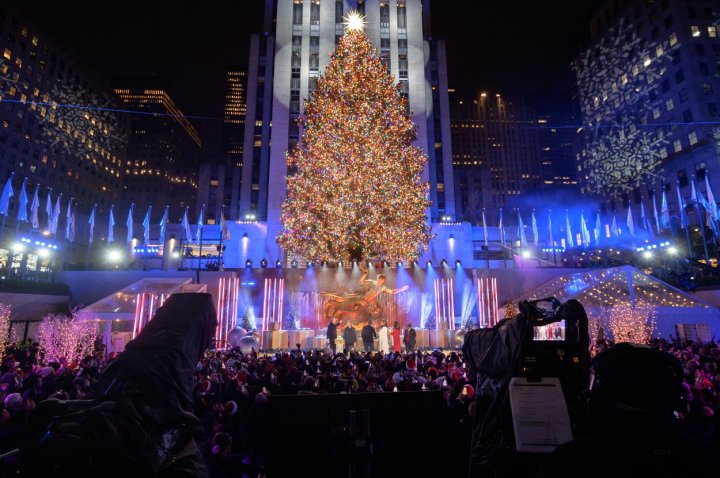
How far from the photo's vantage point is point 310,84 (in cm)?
4544

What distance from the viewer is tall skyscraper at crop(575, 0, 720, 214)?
47.9 m

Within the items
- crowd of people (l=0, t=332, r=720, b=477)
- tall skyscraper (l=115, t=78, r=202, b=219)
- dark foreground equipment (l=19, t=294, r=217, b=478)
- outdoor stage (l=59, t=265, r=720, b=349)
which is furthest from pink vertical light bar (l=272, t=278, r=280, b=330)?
tall skyscraper (l=115, t=78, r=202, b=219)

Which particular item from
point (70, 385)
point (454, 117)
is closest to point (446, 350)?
point (70, 385)

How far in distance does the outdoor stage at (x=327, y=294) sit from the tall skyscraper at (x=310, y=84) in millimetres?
15311

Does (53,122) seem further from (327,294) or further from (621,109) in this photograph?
(621,109)

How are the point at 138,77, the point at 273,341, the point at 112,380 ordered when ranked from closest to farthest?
the point at 112,380 < the point at 273,341 < the point at 138,77

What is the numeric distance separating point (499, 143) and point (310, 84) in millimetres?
91378

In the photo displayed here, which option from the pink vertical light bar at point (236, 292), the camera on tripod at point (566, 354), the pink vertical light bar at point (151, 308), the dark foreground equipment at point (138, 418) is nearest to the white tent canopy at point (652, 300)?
the camera on tripod at point (566, 354)

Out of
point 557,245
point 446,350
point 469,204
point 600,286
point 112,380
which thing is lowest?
point 446,350

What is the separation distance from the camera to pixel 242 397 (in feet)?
25.8

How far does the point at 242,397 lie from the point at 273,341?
1477cm

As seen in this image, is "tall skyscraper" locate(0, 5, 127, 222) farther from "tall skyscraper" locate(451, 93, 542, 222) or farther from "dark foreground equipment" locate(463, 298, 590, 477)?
"tall skyscraper" locate(451, 93, 542, 222)

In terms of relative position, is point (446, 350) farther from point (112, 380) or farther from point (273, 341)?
point (112, 380)

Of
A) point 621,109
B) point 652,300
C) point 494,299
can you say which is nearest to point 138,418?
point 652,300
